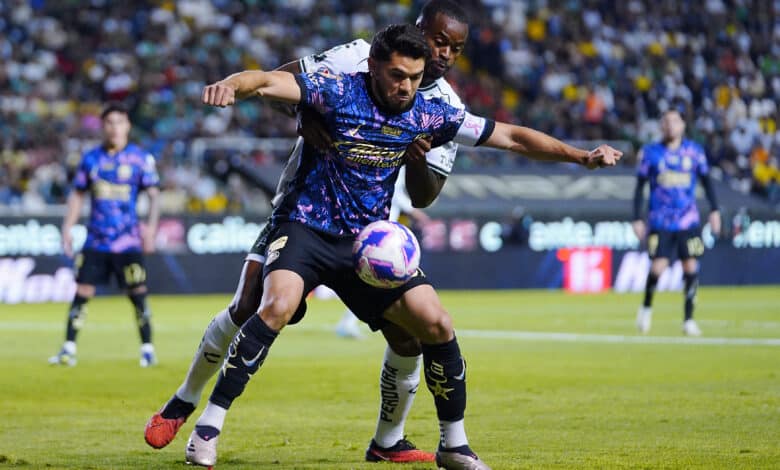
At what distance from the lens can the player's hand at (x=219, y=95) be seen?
5.87 meters

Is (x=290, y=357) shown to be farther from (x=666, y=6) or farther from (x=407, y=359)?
(x=666, y=6)

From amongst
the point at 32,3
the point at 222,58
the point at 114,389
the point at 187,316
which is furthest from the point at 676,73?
the point at 114,389

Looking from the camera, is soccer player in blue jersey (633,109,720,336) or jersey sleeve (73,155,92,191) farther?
soccer player in blue jersey (633,109,720,336)

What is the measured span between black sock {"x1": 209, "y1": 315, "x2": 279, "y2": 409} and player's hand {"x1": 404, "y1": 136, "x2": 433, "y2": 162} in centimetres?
122

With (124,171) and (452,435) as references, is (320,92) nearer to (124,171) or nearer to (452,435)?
(452,435)

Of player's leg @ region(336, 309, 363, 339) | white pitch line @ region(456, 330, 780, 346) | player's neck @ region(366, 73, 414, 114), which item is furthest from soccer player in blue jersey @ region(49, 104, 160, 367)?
player's neck @ region(366, 73, 414, 114)

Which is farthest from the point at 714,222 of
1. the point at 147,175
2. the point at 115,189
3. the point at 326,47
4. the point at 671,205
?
the point at 326,47

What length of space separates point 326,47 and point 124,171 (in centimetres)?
1837

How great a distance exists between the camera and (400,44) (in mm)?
6484

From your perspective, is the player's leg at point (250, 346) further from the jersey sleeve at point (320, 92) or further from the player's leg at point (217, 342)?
the jersey sleeve at point (320, 92)

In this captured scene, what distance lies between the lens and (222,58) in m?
30.0

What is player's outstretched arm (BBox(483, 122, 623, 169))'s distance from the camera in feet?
22.8

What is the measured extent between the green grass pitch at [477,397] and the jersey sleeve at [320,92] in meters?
1.91

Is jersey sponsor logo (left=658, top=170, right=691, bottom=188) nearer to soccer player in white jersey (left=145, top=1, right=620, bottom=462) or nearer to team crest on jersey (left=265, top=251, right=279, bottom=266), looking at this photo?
soccer player in white jersey (left=145, top=1, right=620, bottom=462)
